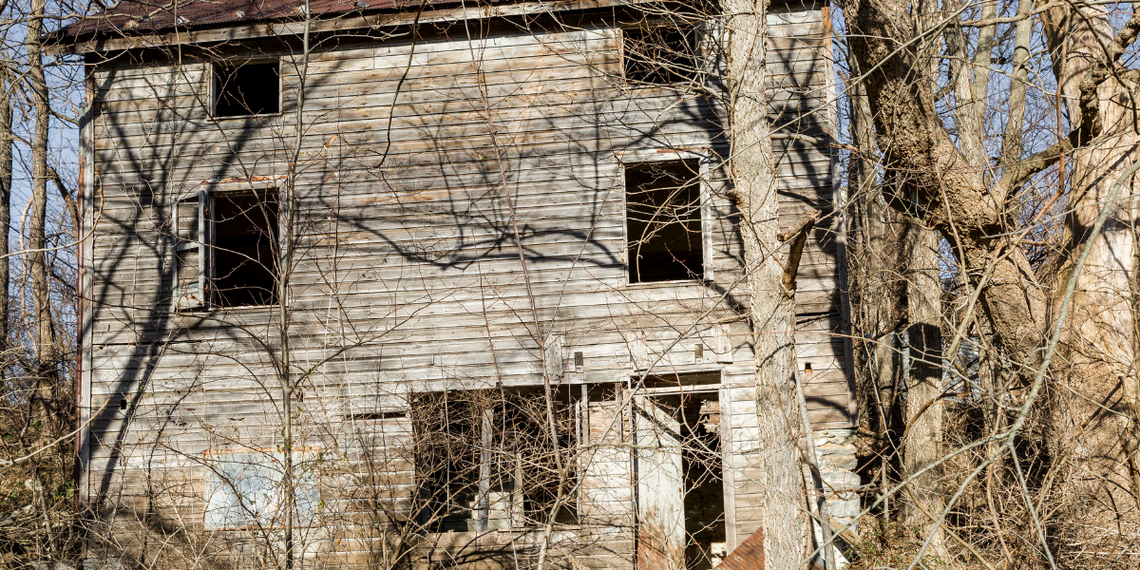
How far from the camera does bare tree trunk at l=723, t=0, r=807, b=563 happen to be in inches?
266

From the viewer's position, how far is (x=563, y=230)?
370 inches

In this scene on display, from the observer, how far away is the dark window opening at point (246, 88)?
10.3m

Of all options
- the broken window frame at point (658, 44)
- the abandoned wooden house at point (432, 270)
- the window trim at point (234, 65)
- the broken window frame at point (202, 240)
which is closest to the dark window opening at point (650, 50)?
the broken window frame at point (658, 44)

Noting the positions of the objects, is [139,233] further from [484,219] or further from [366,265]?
[484,219]

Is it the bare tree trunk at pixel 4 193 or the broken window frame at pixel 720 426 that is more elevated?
the bare tree trunk at pixel 4 193

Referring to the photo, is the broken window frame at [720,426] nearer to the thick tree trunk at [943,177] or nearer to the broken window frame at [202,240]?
the thick tree trunk at [943,177]

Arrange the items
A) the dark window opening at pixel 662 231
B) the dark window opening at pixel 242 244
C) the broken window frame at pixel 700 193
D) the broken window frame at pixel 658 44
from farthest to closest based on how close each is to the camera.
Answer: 1. the dark window opening at pixel 242 244
2. the dark window opening at pixel 662 231
3. the broken window frame at pixel 700 193
4. the broken window frame at pixel 658 44

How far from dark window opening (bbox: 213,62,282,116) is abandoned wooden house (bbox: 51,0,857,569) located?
0.33 meters

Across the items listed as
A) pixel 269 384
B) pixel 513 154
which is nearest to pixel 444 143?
pixel 513 154

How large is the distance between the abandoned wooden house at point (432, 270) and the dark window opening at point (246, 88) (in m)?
0.33

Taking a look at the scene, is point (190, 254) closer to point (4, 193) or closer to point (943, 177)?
point (4, 193)

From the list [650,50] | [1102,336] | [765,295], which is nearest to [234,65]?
[650,50]

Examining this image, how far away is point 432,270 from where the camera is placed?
9438 mm

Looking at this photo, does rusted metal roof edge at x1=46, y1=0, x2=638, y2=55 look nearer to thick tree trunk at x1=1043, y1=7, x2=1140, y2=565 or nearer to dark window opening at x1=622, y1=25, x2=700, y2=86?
dark window opening at x1=622, y1=25, x2=700, y2=86
